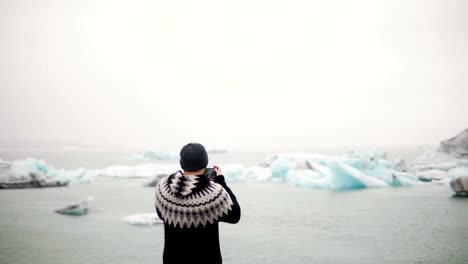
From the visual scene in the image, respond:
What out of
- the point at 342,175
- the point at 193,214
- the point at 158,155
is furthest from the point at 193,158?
the point at 158,155

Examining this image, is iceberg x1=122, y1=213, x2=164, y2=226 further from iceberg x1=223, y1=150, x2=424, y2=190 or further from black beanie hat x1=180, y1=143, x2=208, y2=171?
iceberg x1=223, y1=150, x2=424, y2=190

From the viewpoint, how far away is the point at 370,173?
41.4 ft

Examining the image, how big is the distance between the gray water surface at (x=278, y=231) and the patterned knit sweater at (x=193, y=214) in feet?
10.4

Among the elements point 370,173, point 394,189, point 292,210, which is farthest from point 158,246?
point 370,173

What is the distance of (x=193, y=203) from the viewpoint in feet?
4.33

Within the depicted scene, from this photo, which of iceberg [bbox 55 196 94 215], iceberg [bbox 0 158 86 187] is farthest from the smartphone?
iceberg [bbox 0 158 86 187]

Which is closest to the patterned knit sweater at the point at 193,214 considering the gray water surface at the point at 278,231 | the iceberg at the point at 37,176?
the gray water surface at the point at 278,231

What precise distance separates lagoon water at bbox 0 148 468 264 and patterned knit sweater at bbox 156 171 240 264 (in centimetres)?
318

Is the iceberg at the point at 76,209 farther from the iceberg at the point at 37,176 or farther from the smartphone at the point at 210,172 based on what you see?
the smartphone at the point at 210,172

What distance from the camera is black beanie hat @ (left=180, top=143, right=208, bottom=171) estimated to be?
1.39 metres

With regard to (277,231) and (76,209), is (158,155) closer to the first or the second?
(76,209)

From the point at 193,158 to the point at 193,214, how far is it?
0.66ft

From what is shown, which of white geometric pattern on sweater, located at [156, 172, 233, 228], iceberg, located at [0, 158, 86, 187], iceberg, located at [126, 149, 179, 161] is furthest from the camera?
iceberg, located at [126, 149, 179, 161]

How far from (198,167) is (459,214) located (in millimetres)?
7545
